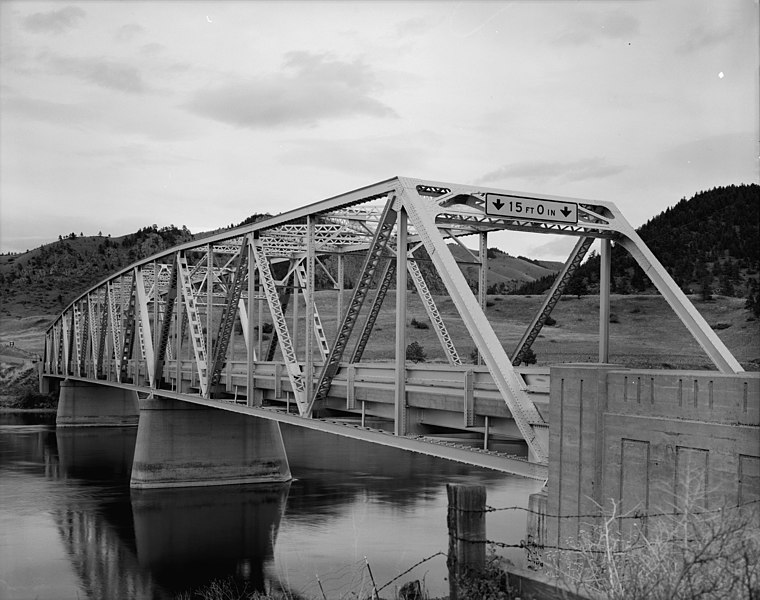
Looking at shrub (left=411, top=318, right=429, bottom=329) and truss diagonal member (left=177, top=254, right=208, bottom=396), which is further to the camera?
shrub (left=411, top=318, right=429, bottom=329)

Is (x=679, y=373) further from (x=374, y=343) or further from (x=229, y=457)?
(x=374, y=343)

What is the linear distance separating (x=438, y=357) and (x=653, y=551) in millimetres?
77042

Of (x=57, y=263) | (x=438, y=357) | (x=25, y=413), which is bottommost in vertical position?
(x=25, y=413)

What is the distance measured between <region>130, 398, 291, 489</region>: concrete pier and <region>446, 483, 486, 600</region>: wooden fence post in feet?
122

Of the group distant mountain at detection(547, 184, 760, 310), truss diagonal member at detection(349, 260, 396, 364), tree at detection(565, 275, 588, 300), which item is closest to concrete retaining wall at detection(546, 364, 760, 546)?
truss diagonal member at detection(349, 260, 396, 364)

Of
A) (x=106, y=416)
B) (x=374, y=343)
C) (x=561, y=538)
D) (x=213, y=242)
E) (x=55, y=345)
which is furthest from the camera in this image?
(x=55, y=345)

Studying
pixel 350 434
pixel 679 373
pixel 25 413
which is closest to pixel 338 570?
pixel 350 434

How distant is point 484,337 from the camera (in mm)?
17875

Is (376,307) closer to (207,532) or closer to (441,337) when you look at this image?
(441,337)

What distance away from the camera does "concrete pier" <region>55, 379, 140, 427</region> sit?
82.5 metres

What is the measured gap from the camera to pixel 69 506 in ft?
140

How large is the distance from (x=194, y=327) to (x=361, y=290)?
20537 mm

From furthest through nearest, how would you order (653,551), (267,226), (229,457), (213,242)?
(229,457)
(213,242)
(267,226)
(653,551)

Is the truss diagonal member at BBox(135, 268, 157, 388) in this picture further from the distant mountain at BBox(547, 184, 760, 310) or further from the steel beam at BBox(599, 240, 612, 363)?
the distant mountain at BBox(547, 184, 760, 310)
